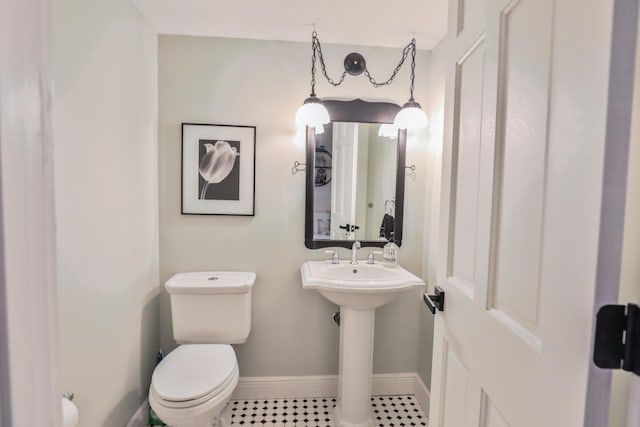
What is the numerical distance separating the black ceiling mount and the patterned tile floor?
2071 mm

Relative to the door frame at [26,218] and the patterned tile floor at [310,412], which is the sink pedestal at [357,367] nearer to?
the patterned tile floor at [310,412]

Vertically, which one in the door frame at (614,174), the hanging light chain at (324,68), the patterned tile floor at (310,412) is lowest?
the patterned tile floor at (310,412)

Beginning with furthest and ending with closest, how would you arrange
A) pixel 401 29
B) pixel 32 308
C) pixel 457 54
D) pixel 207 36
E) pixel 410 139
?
1. pixel 410 139
2. pixel 207 36
3. pixel 401 29
4. pixel 457 54
5. pixel 32 308

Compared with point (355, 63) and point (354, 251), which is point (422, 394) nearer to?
point (354, 251)

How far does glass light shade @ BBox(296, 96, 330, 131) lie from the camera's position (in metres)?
1.92

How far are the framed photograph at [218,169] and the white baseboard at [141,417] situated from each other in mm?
1123

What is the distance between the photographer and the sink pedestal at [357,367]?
1.86 m

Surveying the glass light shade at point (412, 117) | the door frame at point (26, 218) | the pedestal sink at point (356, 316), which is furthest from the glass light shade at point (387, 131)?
the door frame at point (26, 218)

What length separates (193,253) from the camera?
208 cm

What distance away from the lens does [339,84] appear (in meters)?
2.08

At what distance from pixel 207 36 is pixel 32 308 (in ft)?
6.51

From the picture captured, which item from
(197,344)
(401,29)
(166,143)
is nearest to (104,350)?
(197,344)

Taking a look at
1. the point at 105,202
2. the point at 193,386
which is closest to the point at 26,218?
the point at 105,202

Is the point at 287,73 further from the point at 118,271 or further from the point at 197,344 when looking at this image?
the point at 197,344
